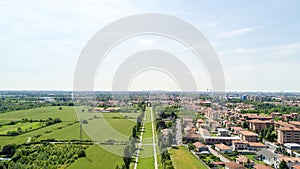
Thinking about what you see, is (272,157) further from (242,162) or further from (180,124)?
(180,124)

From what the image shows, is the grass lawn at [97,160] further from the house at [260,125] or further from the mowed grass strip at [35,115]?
the house at [260,125]

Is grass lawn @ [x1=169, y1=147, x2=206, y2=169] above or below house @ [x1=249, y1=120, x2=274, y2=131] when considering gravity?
below

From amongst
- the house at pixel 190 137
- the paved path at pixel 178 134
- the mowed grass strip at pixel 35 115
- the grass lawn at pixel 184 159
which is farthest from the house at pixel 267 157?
the mowed grass strip at pixel 35 115

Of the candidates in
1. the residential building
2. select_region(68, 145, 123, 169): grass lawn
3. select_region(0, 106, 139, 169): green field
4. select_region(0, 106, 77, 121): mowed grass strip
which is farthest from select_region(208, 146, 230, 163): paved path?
select_region(0, 106, 77, 121): mowed grass strip

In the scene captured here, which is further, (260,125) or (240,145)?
(260,125)

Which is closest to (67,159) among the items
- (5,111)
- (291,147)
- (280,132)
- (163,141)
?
(163,141)

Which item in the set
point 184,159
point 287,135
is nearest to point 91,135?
point 184,159

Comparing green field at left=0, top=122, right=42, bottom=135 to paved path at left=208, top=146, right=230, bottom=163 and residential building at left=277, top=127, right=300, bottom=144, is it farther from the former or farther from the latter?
residential building at left=277, top=127, right=300, bottom=144

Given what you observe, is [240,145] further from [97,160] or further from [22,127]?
[22,127]
